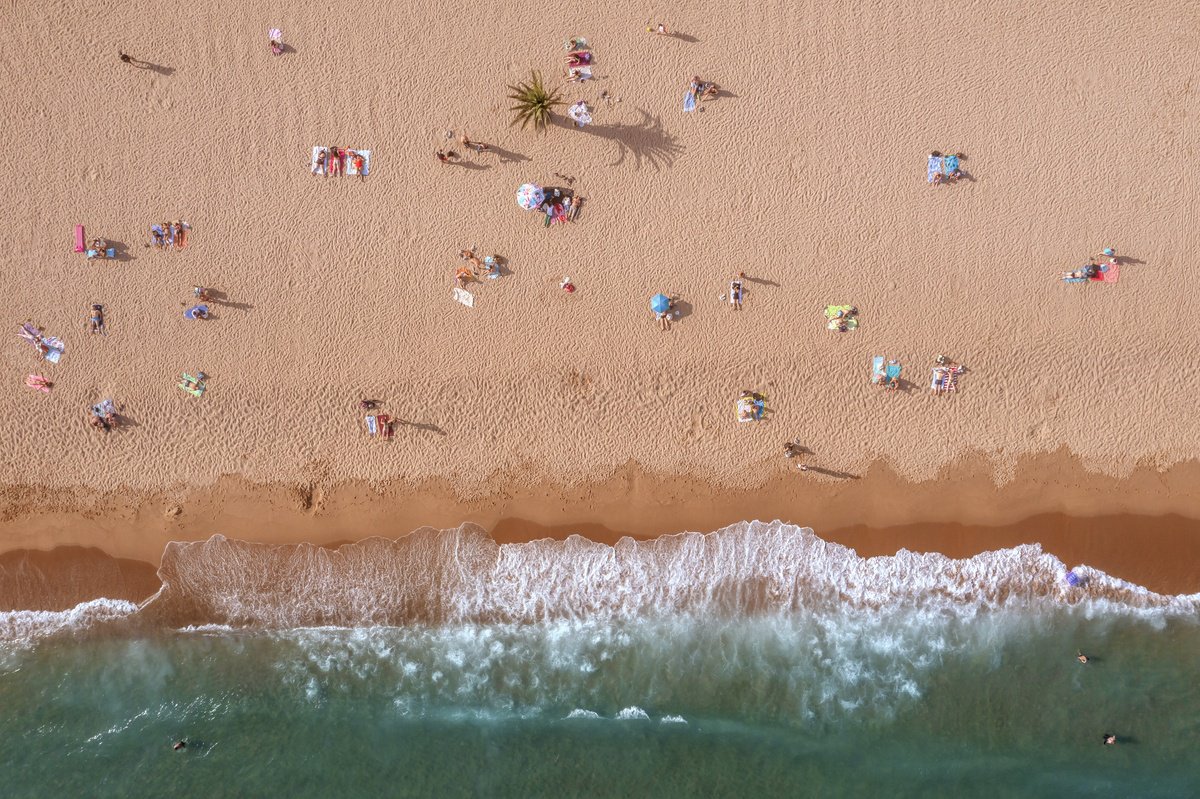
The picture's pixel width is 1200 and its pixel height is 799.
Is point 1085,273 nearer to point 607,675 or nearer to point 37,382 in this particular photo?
point 607,675

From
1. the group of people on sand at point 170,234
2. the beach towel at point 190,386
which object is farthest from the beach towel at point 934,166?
the beach towel at point 190,386

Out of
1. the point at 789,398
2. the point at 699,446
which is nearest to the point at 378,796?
the point at 699,446

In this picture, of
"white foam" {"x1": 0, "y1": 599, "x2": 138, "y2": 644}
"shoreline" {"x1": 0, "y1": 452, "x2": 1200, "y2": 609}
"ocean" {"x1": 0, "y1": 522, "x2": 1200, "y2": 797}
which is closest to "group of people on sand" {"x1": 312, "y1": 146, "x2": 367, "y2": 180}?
"shoreline" {"x1": 0, "y1": 452, "x2": 1200, "y2": 609}

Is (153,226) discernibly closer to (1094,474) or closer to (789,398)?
(789,398)

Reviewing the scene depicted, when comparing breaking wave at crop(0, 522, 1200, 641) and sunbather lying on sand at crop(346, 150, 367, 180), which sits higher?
sunbather lying on sand at crop(346, 150, 367, 180)

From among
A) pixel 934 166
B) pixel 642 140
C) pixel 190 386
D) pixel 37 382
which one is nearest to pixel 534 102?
pixel 642 140

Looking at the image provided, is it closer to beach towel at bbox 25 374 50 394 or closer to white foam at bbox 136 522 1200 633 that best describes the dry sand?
beach towel at bbox 25 374 50 394
